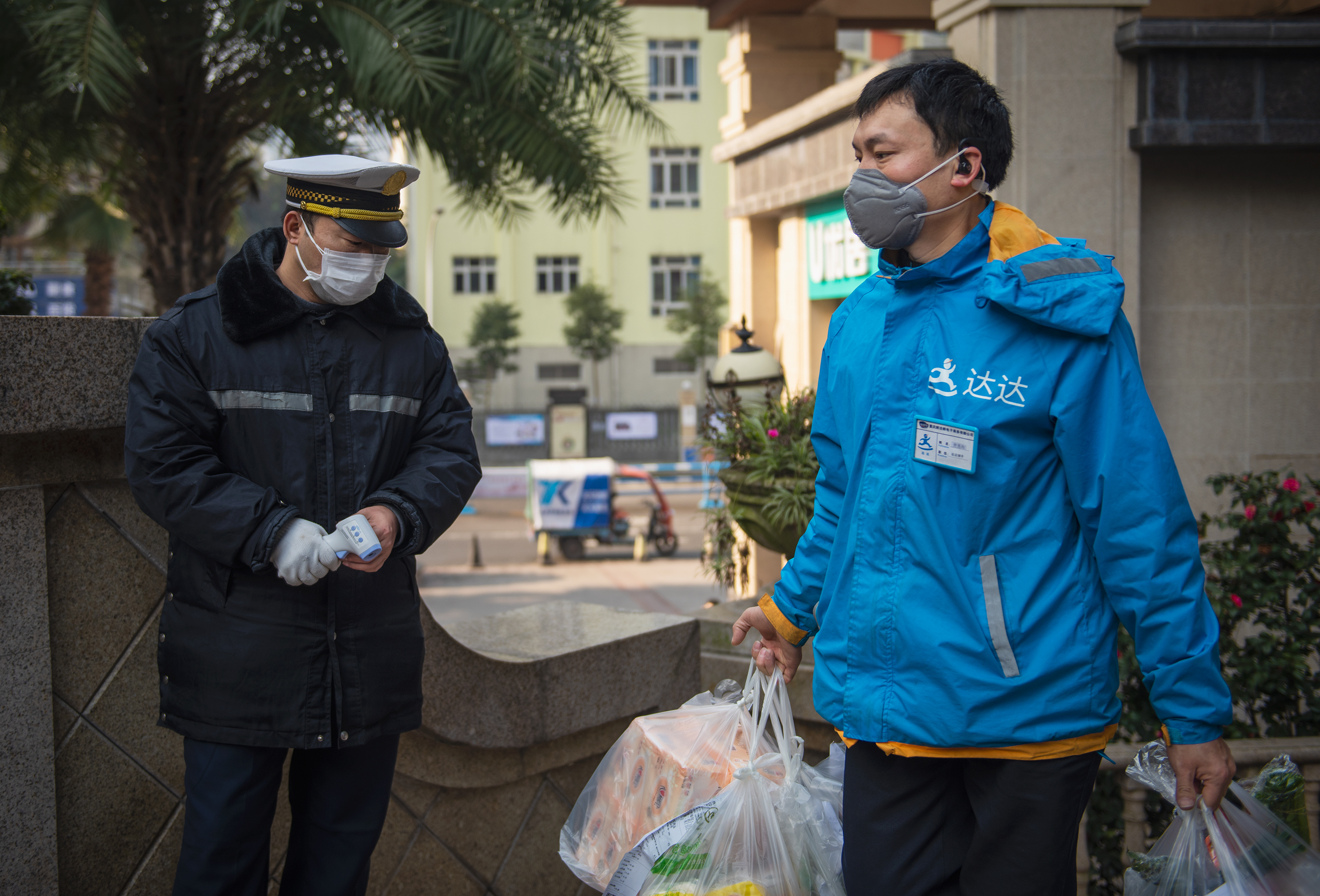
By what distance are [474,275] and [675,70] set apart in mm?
9287

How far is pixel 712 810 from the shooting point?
218 centimetres

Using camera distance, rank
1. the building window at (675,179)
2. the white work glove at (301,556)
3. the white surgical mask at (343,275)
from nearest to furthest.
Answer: the white work glove at (301,556) < the white surgical mask at (343,275) < the building window at (675,179)

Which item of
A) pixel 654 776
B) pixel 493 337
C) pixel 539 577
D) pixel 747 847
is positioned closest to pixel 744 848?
pixel 747 847

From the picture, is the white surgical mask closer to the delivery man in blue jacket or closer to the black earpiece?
the delivery man in blue jacket

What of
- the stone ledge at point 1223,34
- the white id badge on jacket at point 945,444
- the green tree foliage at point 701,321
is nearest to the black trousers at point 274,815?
the white id badge on jacket at point 945,444

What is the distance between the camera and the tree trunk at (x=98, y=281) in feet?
55.0

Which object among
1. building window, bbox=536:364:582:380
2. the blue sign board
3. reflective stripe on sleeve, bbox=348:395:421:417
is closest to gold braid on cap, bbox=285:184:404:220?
reflective stripe on sleeve, bbox=348:395:421:417

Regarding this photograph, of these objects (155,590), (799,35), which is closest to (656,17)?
(799,35)

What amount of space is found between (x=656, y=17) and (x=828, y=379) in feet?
119

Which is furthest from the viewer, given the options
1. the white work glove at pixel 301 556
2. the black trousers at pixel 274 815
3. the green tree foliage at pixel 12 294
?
the green tree foliage at pixel 12 294

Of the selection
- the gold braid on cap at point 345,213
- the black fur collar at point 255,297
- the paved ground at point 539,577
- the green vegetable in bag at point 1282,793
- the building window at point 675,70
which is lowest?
the paved ground at point 539,577

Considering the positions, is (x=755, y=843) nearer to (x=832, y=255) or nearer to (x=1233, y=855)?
(x=1233, y=855)

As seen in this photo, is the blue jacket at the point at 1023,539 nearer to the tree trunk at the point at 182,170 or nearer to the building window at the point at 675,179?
the tree trunk at the point at 182,170

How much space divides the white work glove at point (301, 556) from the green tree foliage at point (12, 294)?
58.4 inches
